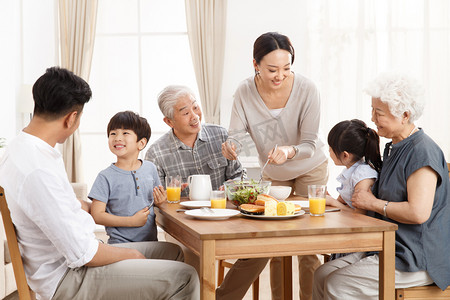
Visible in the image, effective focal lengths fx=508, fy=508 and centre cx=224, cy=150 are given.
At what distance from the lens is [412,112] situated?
1.98 meters

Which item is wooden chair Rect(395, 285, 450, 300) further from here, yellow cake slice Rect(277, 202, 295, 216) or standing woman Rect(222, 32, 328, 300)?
standing woman Rect(222, 32, 328, 300)

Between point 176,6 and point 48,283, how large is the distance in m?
4.49

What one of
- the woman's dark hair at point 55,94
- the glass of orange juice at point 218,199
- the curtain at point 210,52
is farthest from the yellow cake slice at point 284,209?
the curtain at point 210,52

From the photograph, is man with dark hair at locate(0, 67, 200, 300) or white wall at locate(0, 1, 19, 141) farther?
A: white wall at locate(0, 1, 19, 141)

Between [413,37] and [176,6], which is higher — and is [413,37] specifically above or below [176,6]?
below

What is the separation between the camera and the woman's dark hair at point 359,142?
88.7 inches

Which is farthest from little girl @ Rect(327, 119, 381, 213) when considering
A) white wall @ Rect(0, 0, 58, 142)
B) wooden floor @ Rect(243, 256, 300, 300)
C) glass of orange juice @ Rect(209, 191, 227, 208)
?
white wall @ Rect(0, 0, 58, 142)

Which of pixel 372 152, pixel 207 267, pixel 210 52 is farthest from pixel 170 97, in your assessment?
pixel 210 52

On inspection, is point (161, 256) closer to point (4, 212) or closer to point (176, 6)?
point (4, 212)

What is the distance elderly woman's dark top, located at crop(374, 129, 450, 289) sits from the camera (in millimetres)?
1875

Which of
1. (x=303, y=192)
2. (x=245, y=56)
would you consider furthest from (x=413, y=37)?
(x=303, y=192)

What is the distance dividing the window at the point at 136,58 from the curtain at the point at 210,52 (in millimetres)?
286

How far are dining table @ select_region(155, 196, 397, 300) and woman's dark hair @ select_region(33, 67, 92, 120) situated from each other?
1.88ft

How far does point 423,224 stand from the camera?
1.91m
